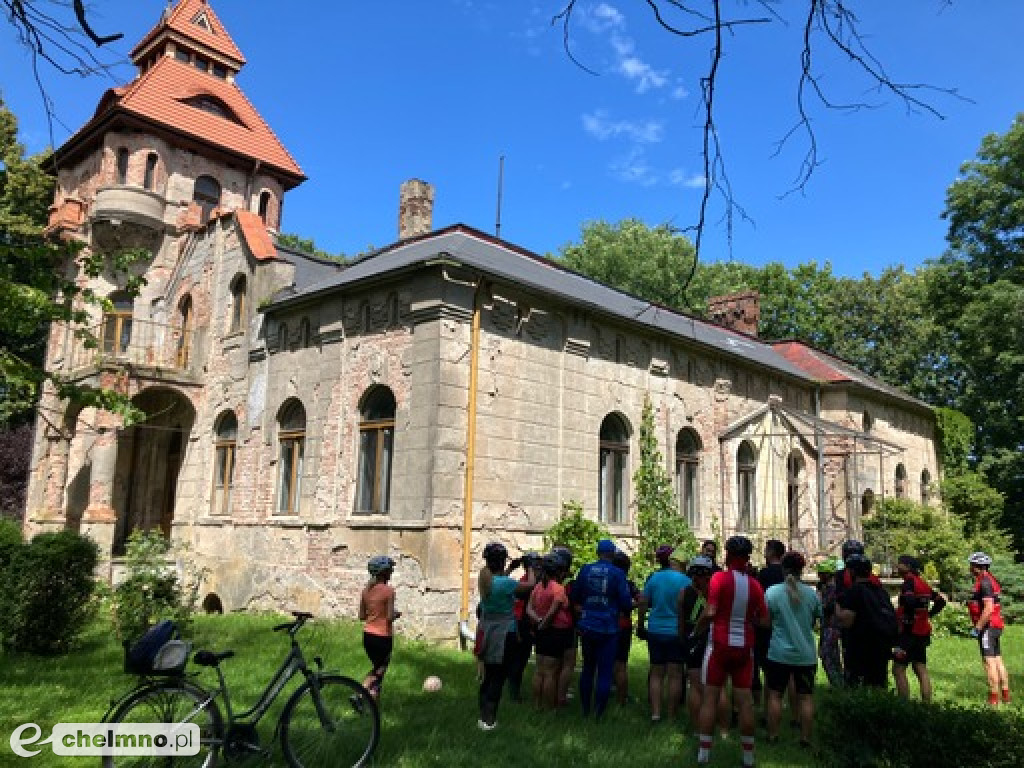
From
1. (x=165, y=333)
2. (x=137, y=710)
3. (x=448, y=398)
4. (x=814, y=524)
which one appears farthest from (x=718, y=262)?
(x=137, y=710)

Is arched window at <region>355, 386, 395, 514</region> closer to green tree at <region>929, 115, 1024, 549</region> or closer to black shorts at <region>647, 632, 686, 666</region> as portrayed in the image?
black shorts at <region>647, 632, 686, 666</region>

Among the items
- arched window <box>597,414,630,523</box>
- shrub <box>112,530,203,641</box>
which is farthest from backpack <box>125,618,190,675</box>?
arched window <box>597,414,630,523</box>

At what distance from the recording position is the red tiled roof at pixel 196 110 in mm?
25234

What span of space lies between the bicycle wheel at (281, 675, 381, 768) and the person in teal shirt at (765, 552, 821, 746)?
3.54m

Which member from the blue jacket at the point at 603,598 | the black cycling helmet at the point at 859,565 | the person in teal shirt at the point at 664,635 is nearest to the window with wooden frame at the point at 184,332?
the blue jacket at the point at 603,598

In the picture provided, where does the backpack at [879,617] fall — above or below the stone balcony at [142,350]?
below

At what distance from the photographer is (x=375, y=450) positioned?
13305 millimetres

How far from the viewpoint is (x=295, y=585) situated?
1377 cm

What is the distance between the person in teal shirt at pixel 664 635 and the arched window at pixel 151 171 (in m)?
22.9

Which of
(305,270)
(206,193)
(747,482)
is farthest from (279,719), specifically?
(206,193)

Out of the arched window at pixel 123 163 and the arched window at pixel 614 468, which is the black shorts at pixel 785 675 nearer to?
the arched window at pixel 614 468

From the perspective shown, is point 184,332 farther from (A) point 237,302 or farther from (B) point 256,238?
(B) point 256,238

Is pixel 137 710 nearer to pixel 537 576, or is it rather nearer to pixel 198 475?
pixel 537 576

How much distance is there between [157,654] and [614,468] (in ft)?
36.1
